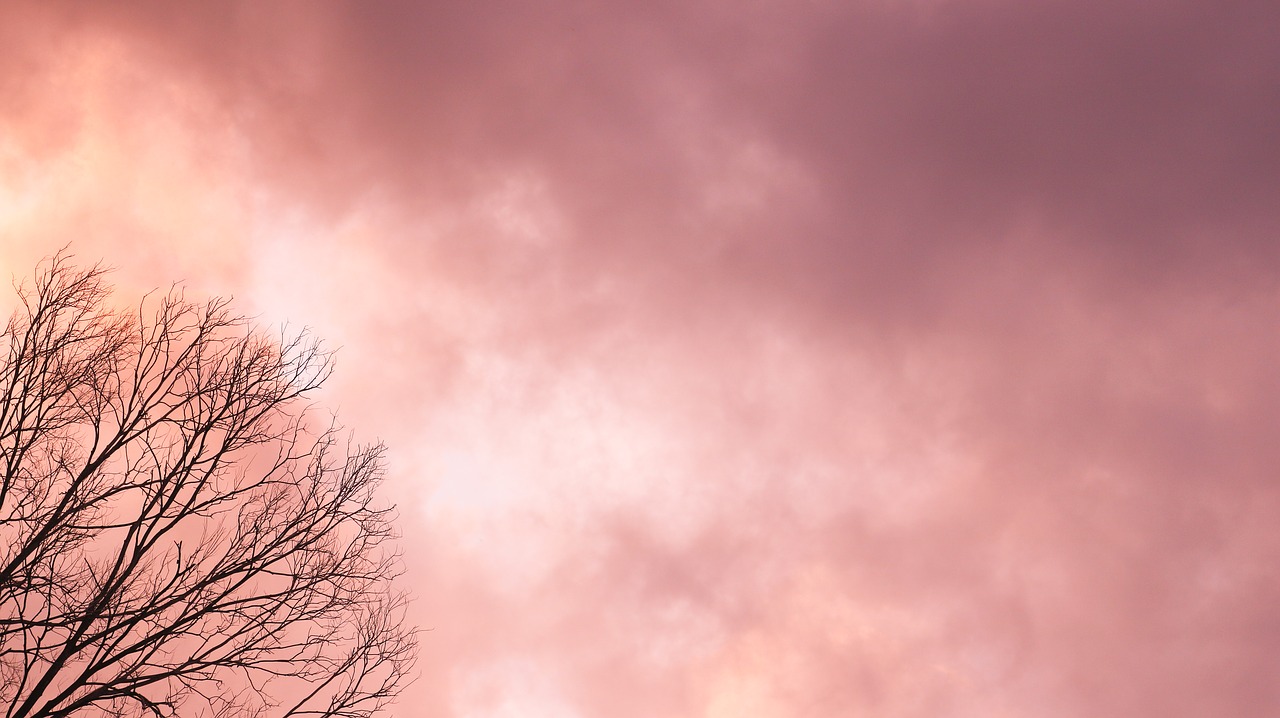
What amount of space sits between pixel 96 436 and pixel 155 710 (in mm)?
3484

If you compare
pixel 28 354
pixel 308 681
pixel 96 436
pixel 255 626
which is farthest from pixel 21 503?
pixel 308 681

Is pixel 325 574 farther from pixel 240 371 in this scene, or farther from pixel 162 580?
pixel 240 371

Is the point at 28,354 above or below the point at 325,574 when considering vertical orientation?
above

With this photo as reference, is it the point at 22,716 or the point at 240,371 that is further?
the point at 240,371

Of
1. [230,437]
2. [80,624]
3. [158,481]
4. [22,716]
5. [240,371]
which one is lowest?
[22,716]

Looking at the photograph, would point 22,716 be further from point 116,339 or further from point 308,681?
point 116,339

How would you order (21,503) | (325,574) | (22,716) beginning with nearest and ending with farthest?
(22,716), (21,503), (325,574)

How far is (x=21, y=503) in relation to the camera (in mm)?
9844

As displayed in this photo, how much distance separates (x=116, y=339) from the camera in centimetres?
1103

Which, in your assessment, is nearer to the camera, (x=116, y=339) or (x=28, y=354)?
(x=28, y=354)

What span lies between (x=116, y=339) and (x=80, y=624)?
3859mm

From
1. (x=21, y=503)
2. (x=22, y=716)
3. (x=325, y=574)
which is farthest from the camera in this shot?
(x=325, y=574)

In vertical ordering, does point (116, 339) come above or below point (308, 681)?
above

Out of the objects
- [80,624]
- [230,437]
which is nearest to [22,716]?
[80,624]
